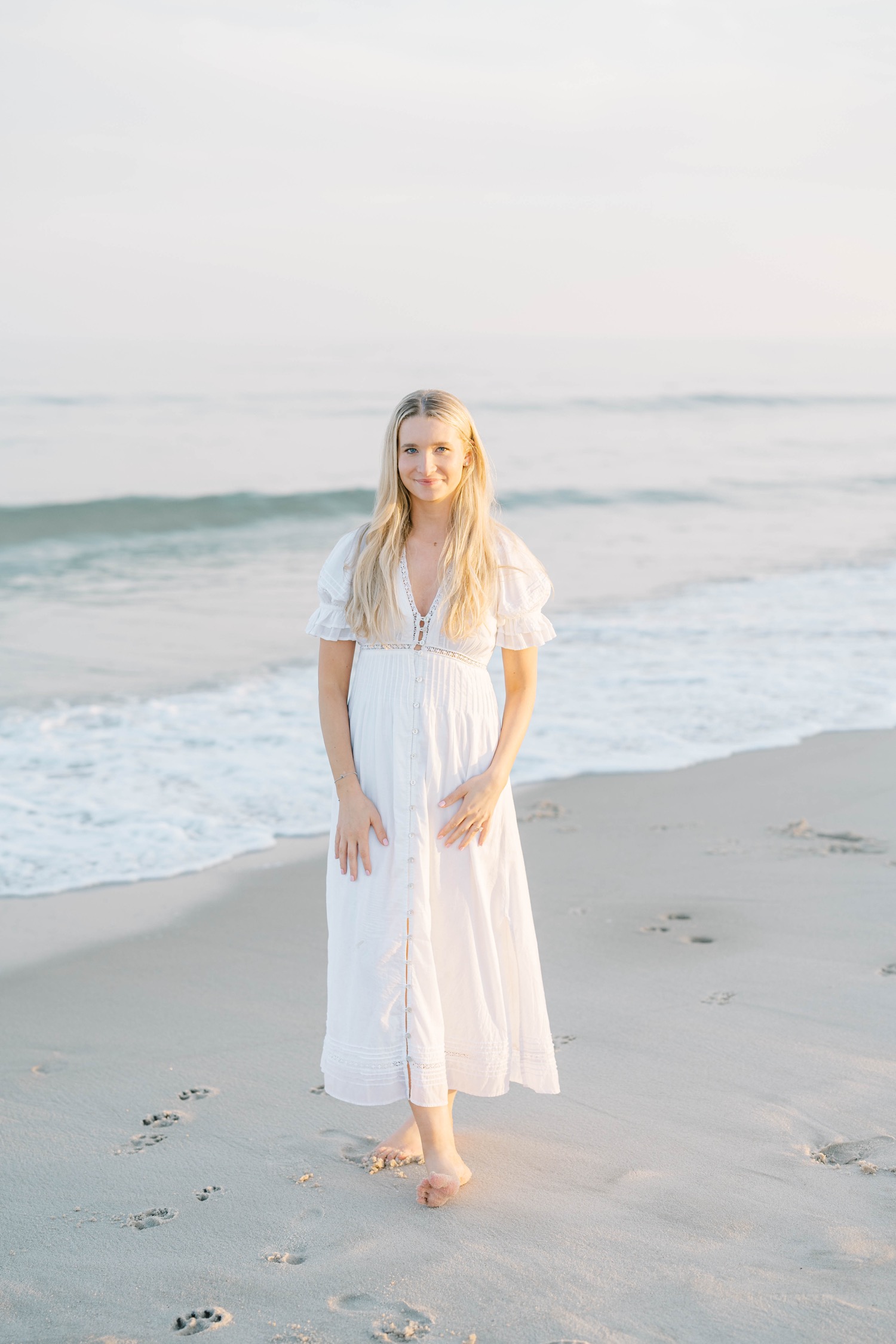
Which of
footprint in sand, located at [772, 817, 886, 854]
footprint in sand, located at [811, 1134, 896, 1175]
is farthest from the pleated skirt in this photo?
footprint in sand, located at [772, 817, 886, 854]

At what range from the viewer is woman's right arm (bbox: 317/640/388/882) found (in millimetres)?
2646

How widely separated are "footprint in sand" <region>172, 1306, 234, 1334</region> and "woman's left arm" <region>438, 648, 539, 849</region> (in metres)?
1.06

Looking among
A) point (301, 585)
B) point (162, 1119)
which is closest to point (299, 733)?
point (162, 1119)

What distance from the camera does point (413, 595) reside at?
9.04 feet

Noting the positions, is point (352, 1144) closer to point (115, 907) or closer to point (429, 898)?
point (429, 898)

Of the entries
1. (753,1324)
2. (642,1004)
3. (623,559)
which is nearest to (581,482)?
(623,559)

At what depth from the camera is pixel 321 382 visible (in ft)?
121

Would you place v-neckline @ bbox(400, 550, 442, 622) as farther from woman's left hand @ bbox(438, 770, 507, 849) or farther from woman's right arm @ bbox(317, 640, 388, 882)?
woman's left hand @ bbox(438, 770, 507, 849)

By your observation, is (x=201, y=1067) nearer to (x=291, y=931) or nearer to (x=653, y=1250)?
(x=291, y=931)

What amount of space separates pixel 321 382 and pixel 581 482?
57.0 ft

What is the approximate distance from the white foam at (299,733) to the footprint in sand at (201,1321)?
2799 mm

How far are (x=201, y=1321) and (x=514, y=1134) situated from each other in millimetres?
1016

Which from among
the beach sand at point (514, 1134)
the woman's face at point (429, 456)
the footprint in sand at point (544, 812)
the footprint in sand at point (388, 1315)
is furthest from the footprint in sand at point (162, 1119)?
the footprint in sand at point (544, 812)

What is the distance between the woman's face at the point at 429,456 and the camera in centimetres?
271
